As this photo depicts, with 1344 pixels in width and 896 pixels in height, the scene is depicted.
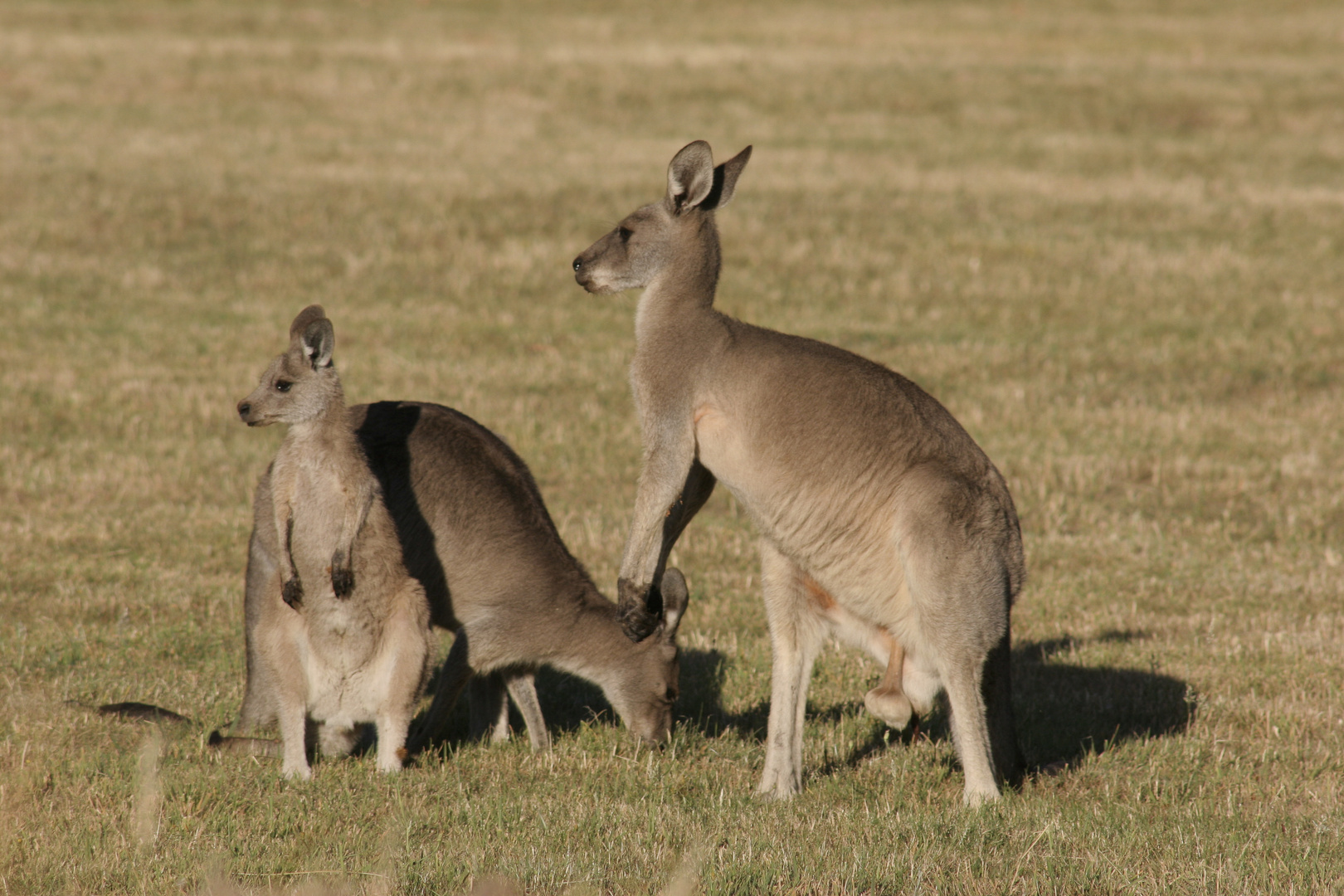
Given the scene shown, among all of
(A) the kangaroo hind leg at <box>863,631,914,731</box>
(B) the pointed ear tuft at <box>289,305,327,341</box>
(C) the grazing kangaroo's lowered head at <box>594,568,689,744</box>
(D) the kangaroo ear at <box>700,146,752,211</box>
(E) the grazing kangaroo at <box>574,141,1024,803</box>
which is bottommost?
(C) the grazing kangaroo's lowered head at <box>594,568,689,744</box>

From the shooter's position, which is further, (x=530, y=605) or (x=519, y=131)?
(x=519, y=131)

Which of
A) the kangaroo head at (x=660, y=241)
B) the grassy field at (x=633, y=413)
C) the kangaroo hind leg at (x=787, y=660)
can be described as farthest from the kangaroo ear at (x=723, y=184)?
the grassy field at (x=633, y=413)

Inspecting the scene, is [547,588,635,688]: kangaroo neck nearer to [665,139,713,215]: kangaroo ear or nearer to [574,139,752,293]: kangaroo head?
[574,139,752,293]: kangaroo head

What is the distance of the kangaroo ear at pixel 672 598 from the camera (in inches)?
208

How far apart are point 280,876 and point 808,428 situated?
2132 millimetres

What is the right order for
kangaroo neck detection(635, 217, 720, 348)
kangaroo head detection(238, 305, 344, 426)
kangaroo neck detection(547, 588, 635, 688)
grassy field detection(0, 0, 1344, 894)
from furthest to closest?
kangaroo neck detection(547, 588, 635, 688) → kangaroo neck detection(635, 217, 720, 348) → kangaroo head detection(238, 305, 344, 426) → grassy field detection(0, 0, 1344, 894)

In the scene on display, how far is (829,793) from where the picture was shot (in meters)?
4.97

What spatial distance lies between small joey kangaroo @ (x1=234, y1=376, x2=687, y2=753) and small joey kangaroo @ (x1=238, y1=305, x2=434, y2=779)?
315 mm

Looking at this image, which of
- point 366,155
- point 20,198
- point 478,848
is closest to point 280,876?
point 478,848

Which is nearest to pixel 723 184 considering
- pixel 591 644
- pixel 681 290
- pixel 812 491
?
pixel 681 290

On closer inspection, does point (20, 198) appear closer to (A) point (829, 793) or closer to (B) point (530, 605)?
(B) point (530, 605)

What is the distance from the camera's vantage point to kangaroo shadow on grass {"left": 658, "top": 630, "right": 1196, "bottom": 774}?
5582mm

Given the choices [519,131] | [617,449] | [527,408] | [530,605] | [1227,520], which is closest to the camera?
[530,605]

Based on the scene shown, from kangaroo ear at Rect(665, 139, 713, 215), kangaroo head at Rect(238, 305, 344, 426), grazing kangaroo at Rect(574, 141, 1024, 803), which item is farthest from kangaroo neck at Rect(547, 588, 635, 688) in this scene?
kangaroo ear at Rect(665, 139, 713, 215)
